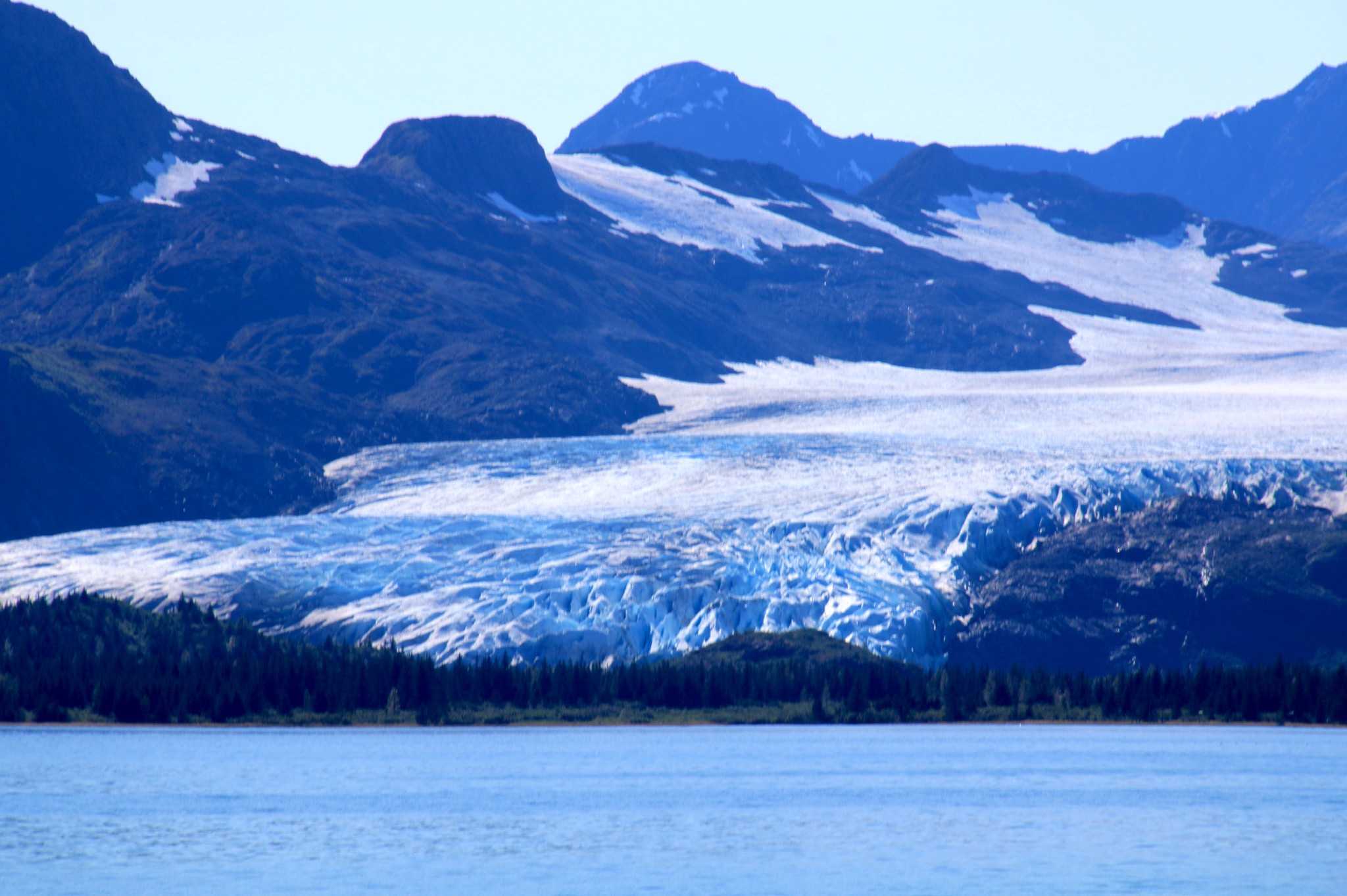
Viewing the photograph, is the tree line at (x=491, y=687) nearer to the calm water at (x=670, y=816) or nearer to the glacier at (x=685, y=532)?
the glacier at (x=685, y=532)

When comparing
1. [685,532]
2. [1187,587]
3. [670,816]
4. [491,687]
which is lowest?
[670,816]

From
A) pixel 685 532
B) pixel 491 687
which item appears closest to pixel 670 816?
pixel 491 687

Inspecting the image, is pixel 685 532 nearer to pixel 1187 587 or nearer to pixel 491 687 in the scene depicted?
pixel 491 687

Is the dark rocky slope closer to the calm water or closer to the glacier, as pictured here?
the glacier

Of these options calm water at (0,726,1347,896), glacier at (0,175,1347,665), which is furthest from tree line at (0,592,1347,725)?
calm water at (0,726,1347,896)

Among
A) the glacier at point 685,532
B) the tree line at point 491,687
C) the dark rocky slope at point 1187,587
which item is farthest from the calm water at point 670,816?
the dark rocky slope at point 1187,587
